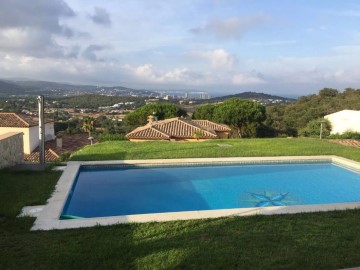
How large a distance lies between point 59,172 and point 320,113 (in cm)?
3431

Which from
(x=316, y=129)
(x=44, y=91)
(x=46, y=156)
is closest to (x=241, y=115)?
(x=316, y=129)

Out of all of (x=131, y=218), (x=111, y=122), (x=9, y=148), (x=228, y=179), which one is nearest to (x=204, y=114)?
(x=111, y=122)

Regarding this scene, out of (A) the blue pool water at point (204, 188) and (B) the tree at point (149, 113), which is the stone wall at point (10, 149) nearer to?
(A) the blue pool water at point (204, 188)

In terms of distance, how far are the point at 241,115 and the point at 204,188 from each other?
18522 mm

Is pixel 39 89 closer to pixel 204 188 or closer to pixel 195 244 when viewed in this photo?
pixel 204 188

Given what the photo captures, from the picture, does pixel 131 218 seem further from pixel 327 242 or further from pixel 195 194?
pixel 195 194

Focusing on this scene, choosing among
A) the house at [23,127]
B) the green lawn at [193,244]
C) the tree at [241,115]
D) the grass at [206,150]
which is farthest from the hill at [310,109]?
the green lawn at [193,244]

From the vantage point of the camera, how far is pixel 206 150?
1428 cm

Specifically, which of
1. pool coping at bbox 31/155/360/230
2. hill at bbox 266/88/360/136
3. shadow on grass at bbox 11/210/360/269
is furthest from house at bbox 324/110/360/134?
shadow on grass at bbox 11/210/360/269

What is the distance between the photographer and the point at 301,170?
500 inches

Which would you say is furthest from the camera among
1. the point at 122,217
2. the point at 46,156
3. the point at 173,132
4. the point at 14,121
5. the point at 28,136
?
the point at 14,121

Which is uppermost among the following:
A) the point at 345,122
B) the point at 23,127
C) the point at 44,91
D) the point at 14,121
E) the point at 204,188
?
the point at 44,91

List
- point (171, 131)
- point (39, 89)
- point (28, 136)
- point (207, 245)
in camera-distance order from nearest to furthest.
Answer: point (207, 245), point (171, 131), point (28, 136), point (39, 89)

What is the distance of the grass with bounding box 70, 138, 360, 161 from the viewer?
1333 centimetres
